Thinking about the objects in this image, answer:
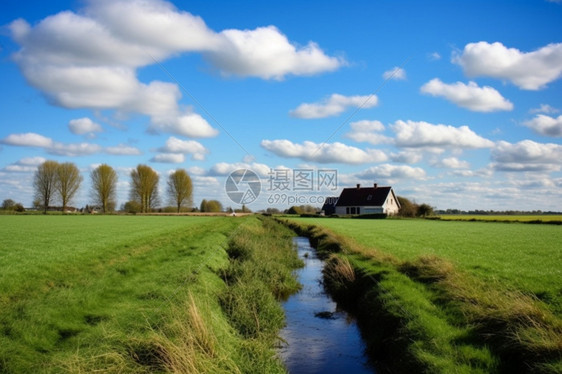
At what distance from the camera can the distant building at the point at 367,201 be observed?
95.5m

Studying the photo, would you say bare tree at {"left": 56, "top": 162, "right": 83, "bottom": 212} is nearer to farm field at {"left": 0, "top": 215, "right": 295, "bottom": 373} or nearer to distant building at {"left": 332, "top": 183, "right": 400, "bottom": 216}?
distant building at {"left": 332, "top": 183, "right": 400, "bottom": 216}

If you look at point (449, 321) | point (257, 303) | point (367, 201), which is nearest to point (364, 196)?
point (367, 201)

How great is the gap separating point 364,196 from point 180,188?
50.2 metres

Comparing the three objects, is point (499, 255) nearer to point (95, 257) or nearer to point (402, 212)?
point (95, 257)

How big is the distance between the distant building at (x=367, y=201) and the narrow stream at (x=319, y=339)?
8111 cm

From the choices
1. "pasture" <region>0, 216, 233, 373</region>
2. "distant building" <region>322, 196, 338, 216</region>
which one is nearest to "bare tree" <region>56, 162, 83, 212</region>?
"distant building" <region>322, 196, 338, 216</region>

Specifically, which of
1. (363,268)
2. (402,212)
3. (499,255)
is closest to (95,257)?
(363,268)

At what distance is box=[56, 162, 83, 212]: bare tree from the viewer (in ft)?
342

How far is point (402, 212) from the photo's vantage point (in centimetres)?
8938

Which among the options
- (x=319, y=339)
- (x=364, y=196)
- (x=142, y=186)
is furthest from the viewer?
(x=142, y=186)

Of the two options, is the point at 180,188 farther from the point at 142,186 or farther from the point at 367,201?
the point at 367,201

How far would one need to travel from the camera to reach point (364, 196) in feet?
330

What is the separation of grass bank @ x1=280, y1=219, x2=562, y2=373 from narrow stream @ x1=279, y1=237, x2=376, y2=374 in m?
0.50

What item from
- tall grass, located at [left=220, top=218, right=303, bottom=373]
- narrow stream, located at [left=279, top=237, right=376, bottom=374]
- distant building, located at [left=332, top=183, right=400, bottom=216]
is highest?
distant building, located at [left=332, top=183, right=400, bottom=216]
